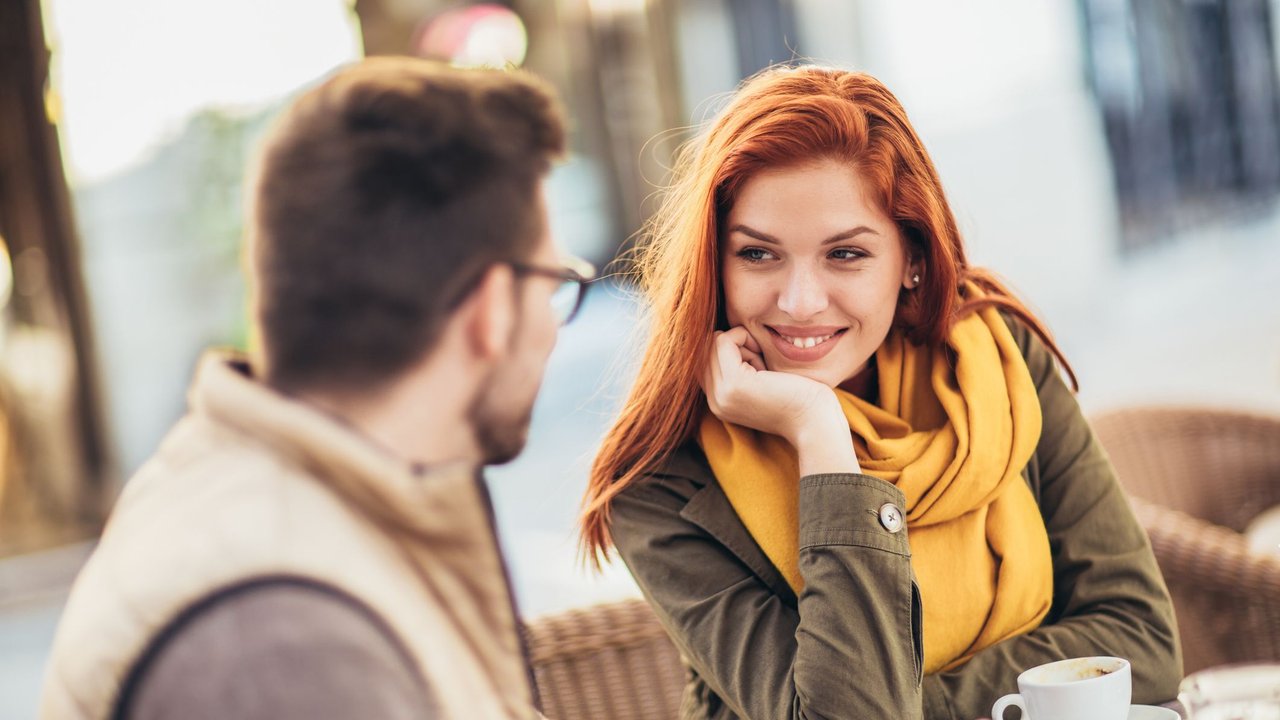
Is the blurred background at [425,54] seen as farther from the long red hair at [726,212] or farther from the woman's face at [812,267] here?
the woman's face at [812,267]

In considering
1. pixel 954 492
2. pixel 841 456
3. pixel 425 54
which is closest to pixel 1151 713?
pixel 954 492

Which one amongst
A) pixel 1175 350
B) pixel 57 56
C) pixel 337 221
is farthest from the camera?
pixel 1175 350

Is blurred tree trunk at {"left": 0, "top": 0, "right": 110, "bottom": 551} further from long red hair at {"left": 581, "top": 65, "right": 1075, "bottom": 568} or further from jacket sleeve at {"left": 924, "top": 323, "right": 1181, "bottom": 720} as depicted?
jacket sleeve at {"left": 924, "top": 323, "right": 1181, "bottom": 720}

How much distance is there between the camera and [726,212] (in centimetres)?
147

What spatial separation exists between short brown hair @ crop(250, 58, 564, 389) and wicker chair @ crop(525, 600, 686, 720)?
3.99 ft

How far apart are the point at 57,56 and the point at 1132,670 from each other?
537 centimetres

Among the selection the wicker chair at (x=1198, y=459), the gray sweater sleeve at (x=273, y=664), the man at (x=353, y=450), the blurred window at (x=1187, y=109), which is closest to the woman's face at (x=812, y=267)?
the man at (x=353, y=450)

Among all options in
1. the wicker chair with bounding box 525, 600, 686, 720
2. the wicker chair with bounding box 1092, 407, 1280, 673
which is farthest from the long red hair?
the wicker chair with bounding box 1092, 407, 1280, 673

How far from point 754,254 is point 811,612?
1.47 ft

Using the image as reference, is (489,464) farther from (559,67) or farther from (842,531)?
(559,67)

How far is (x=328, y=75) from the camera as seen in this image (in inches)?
32.6

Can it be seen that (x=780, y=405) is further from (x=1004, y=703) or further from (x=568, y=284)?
(x=568, y=284)

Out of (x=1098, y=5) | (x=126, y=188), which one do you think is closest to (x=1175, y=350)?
(x=1098, y=5)

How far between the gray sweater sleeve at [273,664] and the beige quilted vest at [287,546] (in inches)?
0.5
